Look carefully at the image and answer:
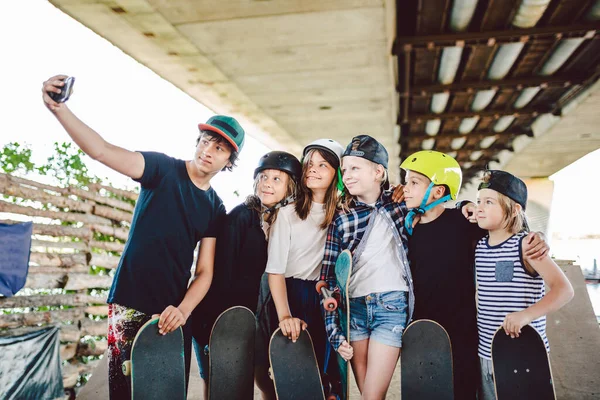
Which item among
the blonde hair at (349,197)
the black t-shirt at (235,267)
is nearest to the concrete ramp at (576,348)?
the blonde hair at (349,197)

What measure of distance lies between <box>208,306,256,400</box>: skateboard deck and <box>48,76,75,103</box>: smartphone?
1267 millimetres

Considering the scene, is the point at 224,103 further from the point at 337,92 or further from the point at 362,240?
the point at 362,240

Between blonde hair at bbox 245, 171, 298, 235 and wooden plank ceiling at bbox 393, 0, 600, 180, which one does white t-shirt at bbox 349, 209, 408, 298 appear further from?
wooden plank ceiling at bbox 393, 0, 600, 180

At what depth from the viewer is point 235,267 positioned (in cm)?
228

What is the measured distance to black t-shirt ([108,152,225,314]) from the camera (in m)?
1.94

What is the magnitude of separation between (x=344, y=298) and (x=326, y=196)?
60 centimetres

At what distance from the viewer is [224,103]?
Answer: 5949mm

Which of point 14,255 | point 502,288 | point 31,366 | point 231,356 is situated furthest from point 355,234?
point 31,366

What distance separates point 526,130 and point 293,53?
5.35 meters

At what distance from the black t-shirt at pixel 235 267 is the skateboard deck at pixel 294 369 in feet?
0.93

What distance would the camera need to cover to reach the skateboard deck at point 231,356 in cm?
220

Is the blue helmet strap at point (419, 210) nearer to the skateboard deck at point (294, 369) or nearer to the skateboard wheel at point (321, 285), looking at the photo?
the skateboard wheel at point (321, 285)

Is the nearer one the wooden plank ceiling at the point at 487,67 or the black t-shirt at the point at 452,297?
the black t-shirt at the point at 452,297

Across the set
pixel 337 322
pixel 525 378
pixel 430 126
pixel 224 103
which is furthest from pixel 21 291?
pixel 430 126
